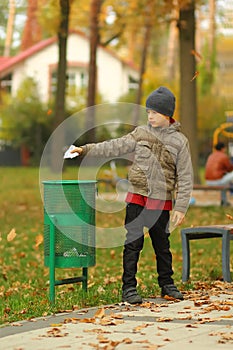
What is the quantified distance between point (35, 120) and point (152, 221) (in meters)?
53.6

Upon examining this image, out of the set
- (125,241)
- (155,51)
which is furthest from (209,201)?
(155,51)

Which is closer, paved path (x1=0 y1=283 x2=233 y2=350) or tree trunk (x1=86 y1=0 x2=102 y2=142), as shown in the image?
paved path (x1=0 y1=283 x2=233 y2=350)

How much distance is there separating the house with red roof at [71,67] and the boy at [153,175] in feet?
219

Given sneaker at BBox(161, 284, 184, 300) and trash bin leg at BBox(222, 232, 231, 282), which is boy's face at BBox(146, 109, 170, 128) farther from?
trash bin leg at BBox(222, 232, 231, 282)

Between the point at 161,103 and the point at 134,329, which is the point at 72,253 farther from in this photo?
the point at 134,329

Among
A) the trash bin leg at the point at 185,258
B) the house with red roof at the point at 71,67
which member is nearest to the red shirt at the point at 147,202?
the trash bin leg at the point at 185,258

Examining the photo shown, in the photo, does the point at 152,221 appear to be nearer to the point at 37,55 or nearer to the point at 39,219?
the point at 39,219

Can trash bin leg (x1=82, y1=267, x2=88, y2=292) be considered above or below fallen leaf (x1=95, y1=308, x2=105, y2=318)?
above

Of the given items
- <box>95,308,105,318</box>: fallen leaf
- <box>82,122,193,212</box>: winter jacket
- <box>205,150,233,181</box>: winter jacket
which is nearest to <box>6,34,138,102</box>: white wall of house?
<box>205,150,233,181</box>: winter jacket

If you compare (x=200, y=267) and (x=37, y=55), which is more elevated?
(x=37, y=55)

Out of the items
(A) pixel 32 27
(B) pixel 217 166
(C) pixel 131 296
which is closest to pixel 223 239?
(C) pixel 131 296

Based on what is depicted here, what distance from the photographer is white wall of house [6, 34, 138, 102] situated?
78375 millimetres

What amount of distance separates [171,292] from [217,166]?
13.8 m

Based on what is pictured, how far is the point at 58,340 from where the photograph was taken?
7.51 meters
